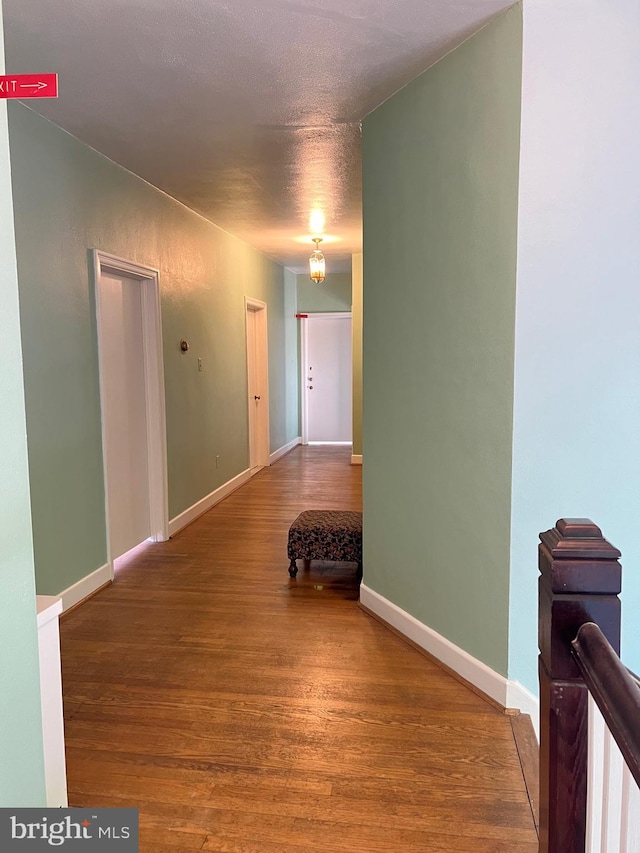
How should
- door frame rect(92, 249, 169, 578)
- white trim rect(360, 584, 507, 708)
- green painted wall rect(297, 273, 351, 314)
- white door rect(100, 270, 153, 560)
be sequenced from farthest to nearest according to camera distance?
1. green painted wall rect(297, 273, 351, 314)
2. door frame rect(92, 249, 169, 578)
3. white door rect(100, 270, 153, 560)
4. white trim rect(360, 584, 507, 708)

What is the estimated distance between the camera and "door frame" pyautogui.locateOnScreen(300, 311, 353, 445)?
924 cm

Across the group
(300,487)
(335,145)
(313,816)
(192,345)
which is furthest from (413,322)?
(300,487)

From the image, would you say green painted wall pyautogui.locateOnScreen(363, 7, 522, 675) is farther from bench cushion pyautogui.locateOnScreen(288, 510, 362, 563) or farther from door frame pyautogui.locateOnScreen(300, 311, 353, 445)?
door frame pyautogui.locateOnScreen(300, 311, 353, 445)

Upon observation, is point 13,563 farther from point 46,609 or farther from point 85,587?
point 85,587

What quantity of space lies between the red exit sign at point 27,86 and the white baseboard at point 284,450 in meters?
6.75

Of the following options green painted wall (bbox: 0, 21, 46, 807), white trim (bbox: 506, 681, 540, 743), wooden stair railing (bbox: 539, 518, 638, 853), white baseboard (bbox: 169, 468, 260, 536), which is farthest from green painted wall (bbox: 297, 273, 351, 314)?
wooden stair railing (bbox: 539, 518, 638, 853)

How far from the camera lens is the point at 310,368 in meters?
9.59

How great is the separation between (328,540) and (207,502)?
6.79 feet

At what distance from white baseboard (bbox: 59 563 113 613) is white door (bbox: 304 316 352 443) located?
6052 millimetres

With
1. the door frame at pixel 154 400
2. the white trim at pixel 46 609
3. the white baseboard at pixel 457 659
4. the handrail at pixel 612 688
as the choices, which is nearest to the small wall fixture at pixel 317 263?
the door frame at pixel 154 400

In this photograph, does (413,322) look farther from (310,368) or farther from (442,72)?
(310,368)

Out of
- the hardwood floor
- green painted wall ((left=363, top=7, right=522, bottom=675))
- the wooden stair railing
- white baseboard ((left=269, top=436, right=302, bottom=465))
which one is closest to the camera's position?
the wooden stair railing

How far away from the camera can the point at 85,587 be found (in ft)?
11.7

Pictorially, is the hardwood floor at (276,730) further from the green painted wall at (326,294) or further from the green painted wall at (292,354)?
the green painted wall at (326,294)
